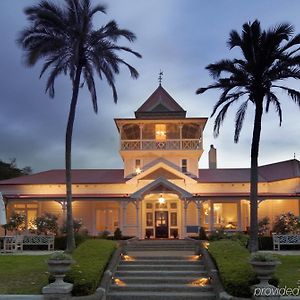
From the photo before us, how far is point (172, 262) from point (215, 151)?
1051 inches

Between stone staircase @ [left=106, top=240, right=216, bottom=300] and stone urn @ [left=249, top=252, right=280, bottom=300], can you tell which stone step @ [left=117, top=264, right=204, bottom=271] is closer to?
stone staircase @ [left=106, top=240, right=216, bottom=300]

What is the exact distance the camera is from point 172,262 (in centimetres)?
Result: 1638

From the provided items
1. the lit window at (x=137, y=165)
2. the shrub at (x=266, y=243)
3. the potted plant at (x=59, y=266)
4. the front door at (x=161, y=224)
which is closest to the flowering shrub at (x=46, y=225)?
the front door at (x=161, y=224)

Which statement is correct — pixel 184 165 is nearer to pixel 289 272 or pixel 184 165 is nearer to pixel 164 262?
pixel 164 262

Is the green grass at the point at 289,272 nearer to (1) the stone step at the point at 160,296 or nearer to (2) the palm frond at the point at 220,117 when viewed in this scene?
(1) the stone step at the point at 160,296

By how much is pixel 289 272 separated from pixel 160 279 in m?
4.19

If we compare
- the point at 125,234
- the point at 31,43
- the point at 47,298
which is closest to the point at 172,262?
the point at 47,298

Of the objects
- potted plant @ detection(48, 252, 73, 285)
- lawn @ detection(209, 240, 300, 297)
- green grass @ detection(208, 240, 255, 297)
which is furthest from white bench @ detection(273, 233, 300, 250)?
potted plant @ detection(48, 252, 73, 285)

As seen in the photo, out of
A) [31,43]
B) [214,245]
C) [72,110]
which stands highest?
[31,43]

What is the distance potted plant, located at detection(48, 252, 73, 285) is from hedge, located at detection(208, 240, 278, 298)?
4173mm

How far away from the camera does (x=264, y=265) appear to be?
11375 mm

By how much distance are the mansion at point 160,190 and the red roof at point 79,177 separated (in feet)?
0.24

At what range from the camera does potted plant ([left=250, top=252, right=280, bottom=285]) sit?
1138 cm

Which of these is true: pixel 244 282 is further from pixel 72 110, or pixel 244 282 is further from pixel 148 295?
pixel 72 110
